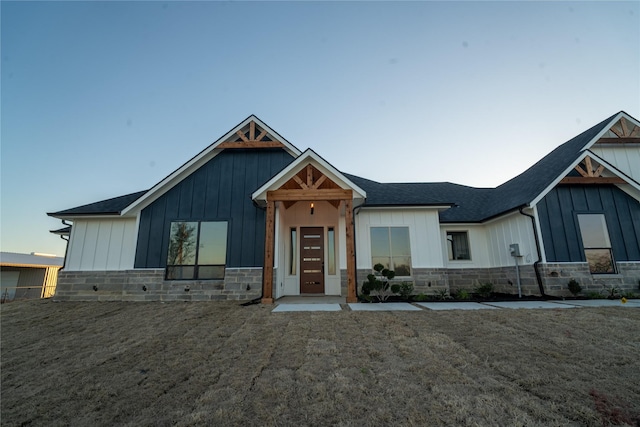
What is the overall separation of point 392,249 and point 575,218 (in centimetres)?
539

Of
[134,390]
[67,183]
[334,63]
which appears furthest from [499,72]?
[67,183]

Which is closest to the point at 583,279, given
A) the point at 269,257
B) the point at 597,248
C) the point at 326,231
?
the point at 597,248

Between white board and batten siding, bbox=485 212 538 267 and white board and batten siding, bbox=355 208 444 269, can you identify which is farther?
white board and batten siding, bbox=355 208 444 269

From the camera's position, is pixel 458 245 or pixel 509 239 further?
pixel 458 245

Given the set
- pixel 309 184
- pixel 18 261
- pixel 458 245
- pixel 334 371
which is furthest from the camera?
pixel 18 261

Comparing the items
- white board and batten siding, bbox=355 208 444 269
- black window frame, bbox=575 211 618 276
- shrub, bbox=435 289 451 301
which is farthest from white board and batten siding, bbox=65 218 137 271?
black window frame, bbox=575 211 618 276

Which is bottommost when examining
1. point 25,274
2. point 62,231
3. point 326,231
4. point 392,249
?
point 25,274

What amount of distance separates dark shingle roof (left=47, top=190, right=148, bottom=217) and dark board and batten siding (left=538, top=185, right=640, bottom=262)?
1310cm

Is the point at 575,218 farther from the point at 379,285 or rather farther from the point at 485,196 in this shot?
the point at 379,285

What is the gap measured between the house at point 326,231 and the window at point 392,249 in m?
0.03

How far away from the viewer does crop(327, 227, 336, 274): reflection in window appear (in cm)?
985

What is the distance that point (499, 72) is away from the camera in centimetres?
1004

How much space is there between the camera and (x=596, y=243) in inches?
321

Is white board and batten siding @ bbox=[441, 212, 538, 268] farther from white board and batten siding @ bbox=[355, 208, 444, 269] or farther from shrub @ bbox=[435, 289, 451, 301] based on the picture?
shrub @ bbox=[435, 289, 451, 301]
